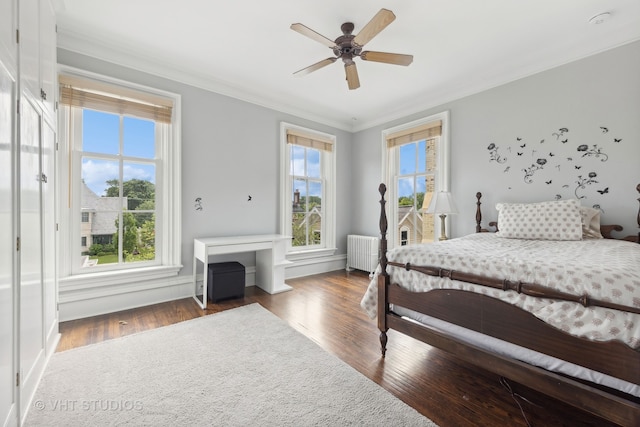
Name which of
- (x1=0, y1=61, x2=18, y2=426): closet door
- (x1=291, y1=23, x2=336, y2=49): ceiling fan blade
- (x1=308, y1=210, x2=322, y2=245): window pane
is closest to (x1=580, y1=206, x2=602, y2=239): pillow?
(x1=291, y1=23, x2=336, y2=49): ceiling fan blade

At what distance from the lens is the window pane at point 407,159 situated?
161 inches

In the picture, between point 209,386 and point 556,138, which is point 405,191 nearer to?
point 556,138

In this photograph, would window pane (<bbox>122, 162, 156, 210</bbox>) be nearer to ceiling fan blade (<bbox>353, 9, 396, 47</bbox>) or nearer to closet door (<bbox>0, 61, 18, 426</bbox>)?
closet door (<bbox>0, 61, 18, 426</bbox>)

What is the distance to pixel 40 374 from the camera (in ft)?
5.35

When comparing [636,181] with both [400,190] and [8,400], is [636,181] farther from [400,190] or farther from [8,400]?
[8,400]

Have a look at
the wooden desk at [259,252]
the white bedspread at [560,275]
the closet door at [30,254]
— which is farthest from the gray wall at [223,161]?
the white bedspread at [560,275]

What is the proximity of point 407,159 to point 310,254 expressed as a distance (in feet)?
6.93

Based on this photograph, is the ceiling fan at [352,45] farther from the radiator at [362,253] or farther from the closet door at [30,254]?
the radiator at [362,253]

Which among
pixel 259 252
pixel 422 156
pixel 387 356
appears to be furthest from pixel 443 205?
pixel 259 252

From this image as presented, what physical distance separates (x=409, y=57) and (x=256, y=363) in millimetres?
2616

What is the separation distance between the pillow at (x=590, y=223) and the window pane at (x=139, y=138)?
14.1ft

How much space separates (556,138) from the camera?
107 inches

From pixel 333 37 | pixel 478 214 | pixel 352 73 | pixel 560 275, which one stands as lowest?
pixel 560 275

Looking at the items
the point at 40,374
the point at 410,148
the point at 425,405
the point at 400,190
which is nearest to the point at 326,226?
the point at 400,190
